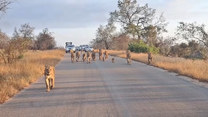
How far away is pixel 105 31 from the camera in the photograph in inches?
4158

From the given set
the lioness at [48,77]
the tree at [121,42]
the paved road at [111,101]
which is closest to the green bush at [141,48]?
the tree at [121,42]

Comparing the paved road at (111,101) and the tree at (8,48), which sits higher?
the tree at (8,48)

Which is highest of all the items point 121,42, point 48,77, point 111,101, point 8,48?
point 121,42

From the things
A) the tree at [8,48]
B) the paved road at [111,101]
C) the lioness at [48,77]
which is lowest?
the paved road at [111,101]

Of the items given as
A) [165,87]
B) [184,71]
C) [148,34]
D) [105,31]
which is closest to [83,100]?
[165,87]

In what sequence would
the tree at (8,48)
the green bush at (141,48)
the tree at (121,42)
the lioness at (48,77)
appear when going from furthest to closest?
1. the tree at (121,42)
2. the green bush at (141,48)
3. the tree at (8,48)
4. the lioness at (48,77)

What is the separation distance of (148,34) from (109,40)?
31521 millimetres

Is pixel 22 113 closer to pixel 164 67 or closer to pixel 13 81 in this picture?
pixel 13 81

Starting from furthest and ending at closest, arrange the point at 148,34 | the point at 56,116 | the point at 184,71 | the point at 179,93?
the point at 148,34, the point at 184,71, the point at 179,93, the point at 56,116

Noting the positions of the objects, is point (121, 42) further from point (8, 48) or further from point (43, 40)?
point (8, 48)

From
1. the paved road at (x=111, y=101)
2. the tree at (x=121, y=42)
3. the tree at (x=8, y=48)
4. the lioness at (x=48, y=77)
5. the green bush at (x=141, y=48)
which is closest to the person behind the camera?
the paved road at (x=111, y=101)

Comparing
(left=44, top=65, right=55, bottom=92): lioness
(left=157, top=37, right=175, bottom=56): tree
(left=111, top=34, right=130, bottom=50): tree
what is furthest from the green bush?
(left=44, top=65, right=55, bottom=92): lioness

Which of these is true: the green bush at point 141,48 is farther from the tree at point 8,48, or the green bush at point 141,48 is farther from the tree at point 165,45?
the tree at point 8,48

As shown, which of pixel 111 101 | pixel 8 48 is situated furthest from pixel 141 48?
pixel 111 101
